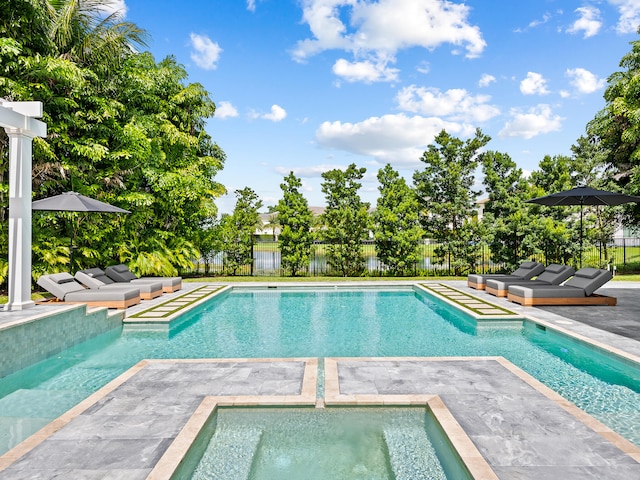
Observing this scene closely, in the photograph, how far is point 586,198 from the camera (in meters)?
12.8

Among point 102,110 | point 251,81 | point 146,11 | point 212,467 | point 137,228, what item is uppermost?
point 146,11

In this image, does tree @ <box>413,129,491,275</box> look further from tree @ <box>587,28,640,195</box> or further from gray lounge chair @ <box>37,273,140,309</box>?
gray lounge chair @ <box>37,273,140,309</box>

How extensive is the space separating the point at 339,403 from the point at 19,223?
288 inches

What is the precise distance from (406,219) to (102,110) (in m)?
12.7

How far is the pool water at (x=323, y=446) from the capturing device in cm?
333

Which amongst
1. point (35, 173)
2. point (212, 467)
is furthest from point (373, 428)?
point (35, 173)

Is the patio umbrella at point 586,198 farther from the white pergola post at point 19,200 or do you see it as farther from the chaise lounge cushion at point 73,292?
the white pergola post at point 19,200

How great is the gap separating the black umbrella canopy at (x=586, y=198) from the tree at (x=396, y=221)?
581cm

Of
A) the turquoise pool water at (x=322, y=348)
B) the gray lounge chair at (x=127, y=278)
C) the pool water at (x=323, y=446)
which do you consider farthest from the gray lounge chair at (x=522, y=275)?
the gray lounge chair at (x=127, y=278)

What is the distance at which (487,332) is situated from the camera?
27.6ft

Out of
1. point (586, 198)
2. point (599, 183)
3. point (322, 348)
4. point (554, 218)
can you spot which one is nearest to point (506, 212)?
point (554, 218)

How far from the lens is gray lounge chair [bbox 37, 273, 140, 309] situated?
30.8ft

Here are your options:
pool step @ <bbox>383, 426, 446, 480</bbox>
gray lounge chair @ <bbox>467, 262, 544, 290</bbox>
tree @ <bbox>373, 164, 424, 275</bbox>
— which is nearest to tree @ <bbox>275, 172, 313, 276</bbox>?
tree @ <bbox>373, 164, 424, 275</bbox>

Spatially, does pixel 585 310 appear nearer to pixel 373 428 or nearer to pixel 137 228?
pixel 373 428
